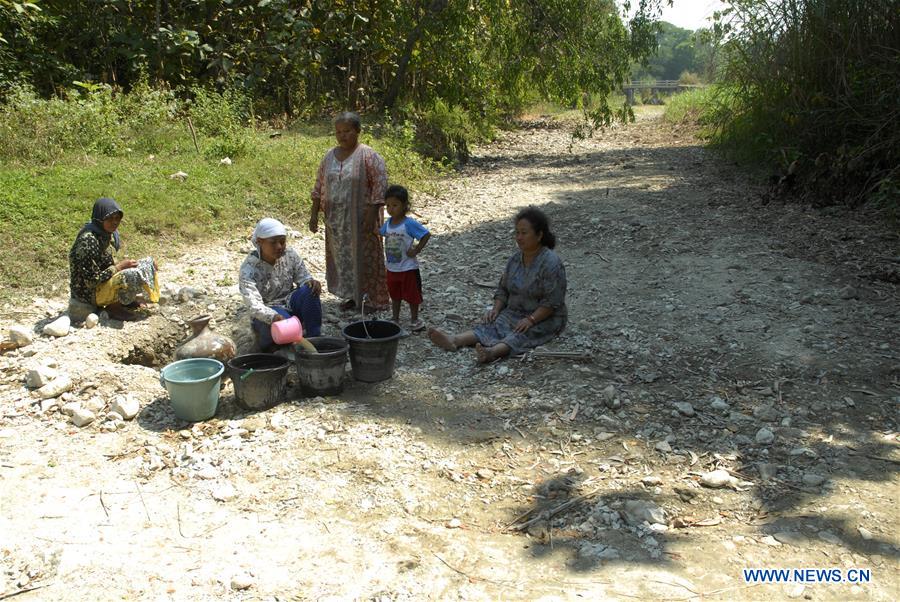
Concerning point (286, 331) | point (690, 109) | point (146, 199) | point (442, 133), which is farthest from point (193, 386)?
point (690, 109)

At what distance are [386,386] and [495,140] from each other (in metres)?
13.6

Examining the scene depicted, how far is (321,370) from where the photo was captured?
14.3 feet

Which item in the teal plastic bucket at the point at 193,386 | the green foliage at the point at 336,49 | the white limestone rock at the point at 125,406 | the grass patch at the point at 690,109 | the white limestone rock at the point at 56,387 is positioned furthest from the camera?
the grass patch at the point at 690,109

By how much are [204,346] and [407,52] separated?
9976mm

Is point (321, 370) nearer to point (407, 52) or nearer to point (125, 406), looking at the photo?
point (125, 406)

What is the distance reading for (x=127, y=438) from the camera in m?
3.94

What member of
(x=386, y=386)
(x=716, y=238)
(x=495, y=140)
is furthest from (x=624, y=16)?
(x=386, y=386)

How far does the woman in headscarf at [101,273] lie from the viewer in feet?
16.7

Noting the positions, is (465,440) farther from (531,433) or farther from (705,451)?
(705,451)

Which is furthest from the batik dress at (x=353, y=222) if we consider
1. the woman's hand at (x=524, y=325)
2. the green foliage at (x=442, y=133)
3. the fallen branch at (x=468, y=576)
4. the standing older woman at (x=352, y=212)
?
the green foliage at (x=442, y=133)

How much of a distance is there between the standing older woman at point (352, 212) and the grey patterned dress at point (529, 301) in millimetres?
1041

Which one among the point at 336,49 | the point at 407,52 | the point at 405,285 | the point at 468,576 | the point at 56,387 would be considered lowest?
the point at 468,576

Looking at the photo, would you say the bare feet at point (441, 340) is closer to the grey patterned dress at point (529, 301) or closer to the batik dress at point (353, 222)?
the grey patterned dress at point (529, 301)

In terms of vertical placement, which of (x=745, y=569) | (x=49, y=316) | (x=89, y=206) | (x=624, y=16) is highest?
(x=624, y=16)
